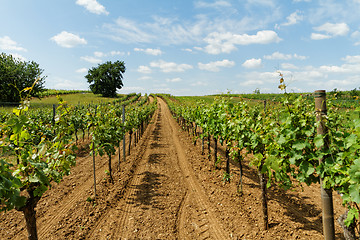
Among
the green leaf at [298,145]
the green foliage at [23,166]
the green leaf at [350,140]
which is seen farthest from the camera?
the green leaf at [298,145]

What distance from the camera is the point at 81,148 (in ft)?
42.7

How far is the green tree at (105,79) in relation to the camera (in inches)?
2410

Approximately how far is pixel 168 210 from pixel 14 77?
43.8 m

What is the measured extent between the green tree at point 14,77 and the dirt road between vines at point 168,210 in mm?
35958

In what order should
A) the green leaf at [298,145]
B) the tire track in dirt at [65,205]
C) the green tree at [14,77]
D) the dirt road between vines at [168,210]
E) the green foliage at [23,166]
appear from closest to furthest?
Answer: the green foliage at [23,166], the green leaf at [298,145], the dirt road between vines at [168,210], the tire track in dirt at [65,205], the green tree at [14,77]

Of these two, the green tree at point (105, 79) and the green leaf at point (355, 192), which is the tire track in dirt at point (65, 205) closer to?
the green leaf at point (355, 192)

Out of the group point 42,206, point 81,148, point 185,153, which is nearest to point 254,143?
point 42,206

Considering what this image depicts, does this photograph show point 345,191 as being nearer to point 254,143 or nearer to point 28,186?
point 254,143

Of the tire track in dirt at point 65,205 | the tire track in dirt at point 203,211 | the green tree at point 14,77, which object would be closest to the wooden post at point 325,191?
the tire track in dirt at point 203,211

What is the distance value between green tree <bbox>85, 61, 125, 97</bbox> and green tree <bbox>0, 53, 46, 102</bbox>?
2034 centimetres

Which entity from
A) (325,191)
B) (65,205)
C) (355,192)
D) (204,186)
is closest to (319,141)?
(355,192)

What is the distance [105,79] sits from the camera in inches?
2416

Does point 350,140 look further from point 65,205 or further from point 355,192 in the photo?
point 65,205

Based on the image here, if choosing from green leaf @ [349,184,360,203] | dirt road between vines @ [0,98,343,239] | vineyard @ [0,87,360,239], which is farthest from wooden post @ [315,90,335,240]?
dirt road between vines @ [0,98,343,239]
